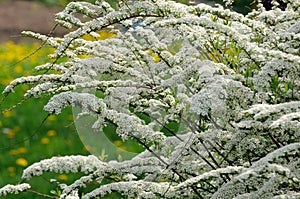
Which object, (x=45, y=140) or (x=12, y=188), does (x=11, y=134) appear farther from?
(x=12, y=188)

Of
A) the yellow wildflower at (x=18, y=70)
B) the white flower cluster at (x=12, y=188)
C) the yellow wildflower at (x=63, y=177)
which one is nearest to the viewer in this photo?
the white flower cluster at (x=12, y=188)

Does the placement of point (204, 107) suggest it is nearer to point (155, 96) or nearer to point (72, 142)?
point (155, 96)

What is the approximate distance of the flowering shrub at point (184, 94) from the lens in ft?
5.64

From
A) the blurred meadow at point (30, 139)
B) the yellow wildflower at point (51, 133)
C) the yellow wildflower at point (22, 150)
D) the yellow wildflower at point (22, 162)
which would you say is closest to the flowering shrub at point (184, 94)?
the blurred meadow at point (30, 139)

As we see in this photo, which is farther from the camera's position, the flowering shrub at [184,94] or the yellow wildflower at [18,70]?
the yellow wildflower at [18,70]

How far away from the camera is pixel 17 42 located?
31.2ft

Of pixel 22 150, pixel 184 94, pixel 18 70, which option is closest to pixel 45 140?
pixel 22 150

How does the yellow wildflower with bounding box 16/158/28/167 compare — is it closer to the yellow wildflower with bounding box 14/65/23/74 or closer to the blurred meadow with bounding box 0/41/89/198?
the blurred meadow with bounding box 0/41/89/198

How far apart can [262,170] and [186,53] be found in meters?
0.77

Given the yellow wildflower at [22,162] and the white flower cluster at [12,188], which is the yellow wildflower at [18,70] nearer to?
the yellow wildflower at [22,162]

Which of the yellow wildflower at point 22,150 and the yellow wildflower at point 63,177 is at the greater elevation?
the yellow wildflower at point 22,150

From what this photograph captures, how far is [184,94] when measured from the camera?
2043mm

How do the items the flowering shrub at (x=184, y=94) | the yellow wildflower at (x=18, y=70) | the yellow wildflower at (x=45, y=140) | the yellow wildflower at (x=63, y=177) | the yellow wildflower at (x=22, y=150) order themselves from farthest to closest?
the yellow wildflower at (x=18, y=70) → the yellow wildflower at (x=45, y=140) → the yellow wildflower at (x=22, y=150) → the yellow wildflower at (x=63, y=177) → the flowering shrub at (x=184, y=94)

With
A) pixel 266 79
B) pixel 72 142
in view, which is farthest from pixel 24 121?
pixel 266 79
